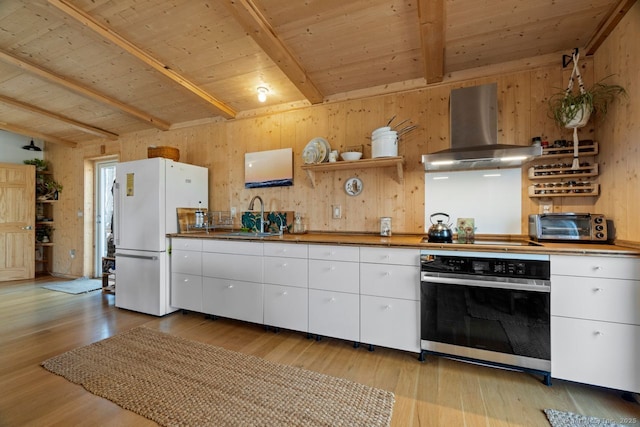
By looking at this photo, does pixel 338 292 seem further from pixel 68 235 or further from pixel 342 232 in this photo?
pixel 68 235

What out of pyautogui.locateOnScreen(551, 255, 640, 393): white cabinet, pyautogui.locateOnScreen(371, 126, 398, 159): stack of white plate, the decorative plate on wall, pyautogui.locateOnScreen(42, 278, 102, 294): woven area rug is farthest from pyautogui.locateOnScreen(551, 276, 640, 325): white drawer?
pyautogui.locateOnScreen(42, 278, 102, 294): woven area rug

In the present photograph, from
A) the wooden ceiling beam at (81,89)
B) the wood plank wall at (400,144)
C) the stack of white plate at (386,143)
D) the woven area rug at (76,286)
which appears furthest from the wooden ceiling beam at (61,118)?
the stack of white plate at (386,143)

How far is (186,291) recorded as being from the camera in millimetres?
3033

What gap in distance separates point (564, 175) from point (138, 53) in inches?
155

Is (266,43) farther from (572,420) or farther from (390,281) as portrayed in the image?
(572,420)

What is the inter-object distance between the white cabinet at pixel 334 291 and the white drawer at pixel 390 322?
8 centimetres

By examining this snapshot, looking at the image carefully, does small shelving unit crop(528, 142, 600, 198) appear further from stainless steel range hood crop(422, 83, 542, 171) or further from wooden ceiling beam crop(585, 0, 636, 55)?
wooden ceiling beam crop(585, 0, 636, 55)

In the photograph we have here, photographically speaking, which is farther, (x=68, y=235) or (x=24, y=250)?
(x=68, y=235)

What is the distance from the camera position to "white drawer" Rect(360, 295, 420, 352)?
2.09 metres

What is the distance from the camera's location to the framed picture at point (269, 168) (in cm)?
332

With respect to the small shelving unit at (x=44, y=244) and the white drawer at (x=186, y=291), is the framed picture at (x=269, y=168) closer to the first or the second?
the white drawer at (x=186, y=291)

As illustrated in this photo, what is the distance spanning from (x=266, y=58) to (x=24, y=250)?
5854 mm

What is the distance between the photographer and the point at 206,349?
229cm

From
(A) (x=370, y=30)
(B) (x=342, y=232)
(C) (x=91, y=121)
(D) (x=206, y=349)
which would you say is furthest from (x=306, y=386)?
(C) (x=91, y=121)
